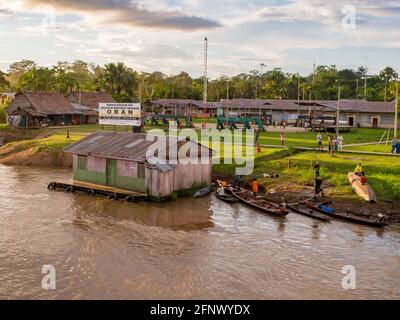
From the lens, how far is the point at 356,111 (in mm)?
64250

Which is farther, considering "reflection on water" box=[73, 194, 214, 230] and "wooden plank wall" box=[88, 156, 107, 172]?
"wooden plank wall" box=[88, 156, 107, 172]

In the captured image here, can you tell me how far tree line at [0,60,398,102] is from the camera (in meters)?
82.8

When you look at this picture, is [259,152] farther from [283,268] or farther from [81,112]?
[81,112]

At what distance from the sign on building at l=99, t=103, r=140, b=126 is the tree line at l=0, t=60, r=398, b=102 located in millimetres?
40444

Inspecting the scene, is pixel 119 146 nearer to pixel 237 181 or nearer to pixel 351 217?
pixel 237 181

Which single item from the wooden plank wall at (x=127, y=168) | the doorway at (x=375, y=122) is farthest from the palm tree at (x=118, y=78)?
the wooden plank wall at (x=127, y=168)

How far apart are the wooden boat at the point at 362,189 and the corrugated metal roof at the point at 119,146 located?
29.4 ft

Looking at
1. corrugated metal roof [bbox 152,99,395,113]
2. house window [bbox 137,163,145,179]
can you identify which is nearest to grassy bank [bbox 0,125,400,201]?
house window [bbox 137,163,145,179]

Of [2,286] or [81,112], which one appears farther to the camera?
[81,112]

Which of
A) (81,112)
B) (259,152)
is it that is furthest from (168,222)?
(81,112)

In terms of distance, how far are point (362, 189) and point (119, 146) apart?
1451 centimetres

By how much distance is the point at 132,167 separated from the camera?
28.3 metres

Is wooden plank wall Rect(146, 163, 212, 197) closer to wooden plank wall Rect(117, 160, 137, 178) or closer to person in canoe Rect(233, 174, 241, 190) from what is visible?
wooden plank wall Rect(117, 160, 137, 178)

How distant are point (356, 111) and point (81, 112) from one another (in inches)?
1446
